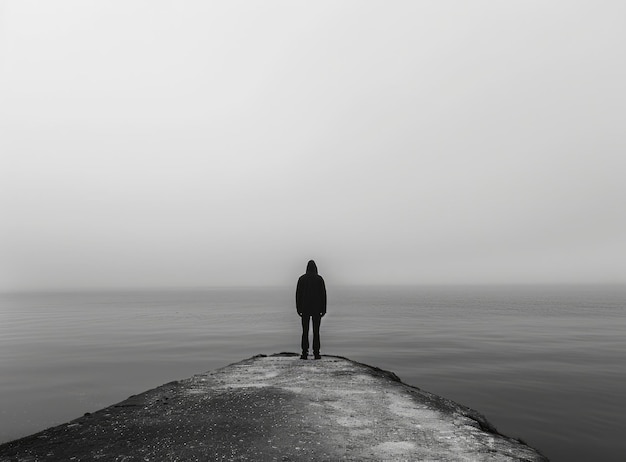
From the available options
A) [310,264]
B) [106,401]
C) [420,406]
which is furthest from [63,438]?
[106,401]

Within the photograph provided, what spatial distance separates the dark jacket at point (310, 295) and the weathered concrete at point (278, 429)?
320 cm

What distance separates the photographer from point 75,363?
23688mm

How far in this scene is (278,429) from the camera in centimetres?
666

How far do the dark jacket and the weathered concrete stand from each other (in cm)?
320

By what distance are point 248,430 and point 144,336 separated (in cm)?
3582

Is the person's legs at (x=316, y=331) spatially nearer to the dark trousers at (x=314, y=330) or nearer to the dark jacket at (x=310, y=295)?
the dark trousers at (x=314, y=330)

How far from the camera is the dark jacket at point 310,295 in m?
13.3

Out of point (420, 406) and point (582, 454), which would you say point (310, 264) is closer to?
point (420, 406)

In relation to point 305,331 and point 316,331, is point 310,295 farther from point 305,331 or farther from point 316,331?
point 305,331

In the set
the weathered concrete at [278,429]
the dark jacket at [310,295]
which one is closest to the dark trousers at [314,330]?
the dark jacket at [310,295]

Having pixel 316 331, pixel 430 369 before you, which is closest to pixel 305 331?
Answer: pixel 316 331

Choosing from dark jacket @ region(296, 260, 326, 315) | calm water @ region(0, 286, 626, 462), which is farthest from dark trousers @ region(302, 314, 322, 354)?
calm water @ region(0, 286, 626, 462)

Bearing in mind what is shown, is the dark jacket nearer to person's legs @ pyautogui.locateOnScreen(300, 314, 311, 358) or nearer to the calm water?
person's legs @ pyautogui.locateOnScreen(300, 314, 311, 358)

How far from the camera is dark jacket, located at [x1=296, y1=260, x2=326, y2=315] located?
43.7ft
